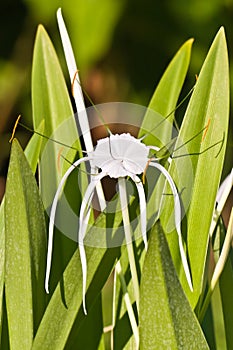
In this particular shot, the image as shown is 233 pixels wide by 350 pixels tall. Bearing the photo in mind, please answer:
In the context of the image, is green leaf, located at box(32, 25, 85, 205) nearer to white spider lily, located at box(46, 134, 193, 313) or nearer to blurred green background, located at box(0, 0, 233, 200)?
white spider lily, located at box(46, 134, 193, 313)

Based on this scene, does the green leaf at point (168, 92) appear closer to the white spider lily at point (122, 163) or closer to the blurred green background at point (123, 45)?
the white spider lily at point (122, 163)

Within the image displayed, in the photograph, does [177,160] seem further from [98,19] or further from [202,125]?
[98,19]

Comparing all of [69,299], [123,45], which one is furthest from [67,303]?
[123,45]

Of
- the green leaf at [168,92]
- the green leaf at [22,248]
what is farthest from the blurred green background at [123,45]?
the green leaf at [22,248]

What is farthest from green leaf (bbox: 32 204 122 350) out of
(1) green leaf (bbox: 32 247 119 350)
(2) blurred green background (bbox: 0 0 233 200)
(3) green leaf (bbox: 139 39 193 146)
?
(2) blurred green background (bbox: 0 0 233 200)

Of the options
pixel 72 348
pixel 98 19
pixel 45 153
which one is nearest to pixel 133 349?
pixel 72 348

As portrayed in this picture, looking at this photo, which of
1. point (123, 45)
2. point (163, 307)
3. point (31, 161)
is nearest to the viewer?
point (163, 307)

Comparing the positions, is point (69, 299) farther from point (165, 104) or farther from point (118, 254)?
point (165, 104)
